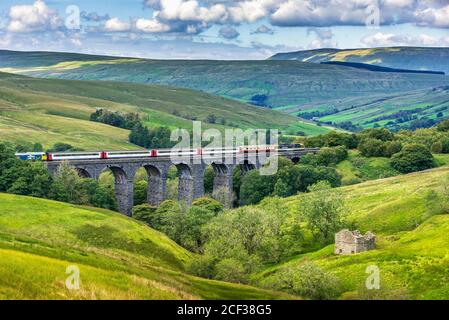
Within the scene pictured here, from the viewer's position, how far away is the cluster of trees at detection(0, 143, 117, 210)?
285ft

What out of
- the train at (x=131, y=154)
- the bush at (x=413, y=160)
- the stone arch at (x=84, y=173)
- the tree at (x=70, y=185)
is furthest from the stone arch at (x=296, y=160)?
the tree at (x=70, y=185)

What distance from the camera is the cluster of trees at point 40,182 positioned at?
87.0m

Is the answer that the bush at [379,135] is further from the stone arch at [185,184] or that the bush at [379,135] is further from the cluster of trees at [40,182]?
the cluster of trees at [40,182]

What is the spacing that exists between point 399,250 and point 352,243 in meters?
6.37

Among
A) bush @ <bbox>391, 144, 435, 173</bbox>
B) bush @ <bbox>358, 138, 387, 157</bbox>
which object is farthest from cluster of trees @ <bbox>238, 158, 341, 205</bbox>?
bush @ <bbox>358, 138, 387, 157</bbox>

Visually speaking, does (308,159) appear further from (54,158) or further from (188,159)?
(54,158)

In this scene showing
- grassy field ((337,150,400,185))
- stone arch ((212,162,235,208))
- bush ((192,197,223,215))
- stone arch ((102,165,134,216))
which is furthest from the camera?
grassy field ((337,150,400,185))

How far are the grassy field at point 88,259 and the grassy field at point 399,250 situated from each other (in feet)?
44.3

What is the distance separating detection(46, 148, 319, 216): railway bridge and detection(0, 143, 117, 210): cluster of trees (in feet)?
27.7

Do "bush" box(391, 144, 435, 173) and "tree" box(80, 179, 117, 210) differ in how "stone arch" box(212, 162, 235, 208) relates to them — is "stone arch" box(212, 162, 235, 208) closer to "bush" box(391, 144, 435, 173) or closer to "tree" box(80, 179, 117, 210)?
"tree" box(80, 179, 117, 210)

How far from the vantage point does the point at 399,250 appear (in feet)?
205

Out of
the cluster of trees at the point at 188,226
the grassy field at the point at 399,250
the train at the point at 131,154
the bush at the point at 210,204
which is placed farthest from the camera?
the train at the point at 131,154

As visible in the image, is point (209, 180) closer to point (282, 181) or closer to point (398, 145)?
point (282, 181)
